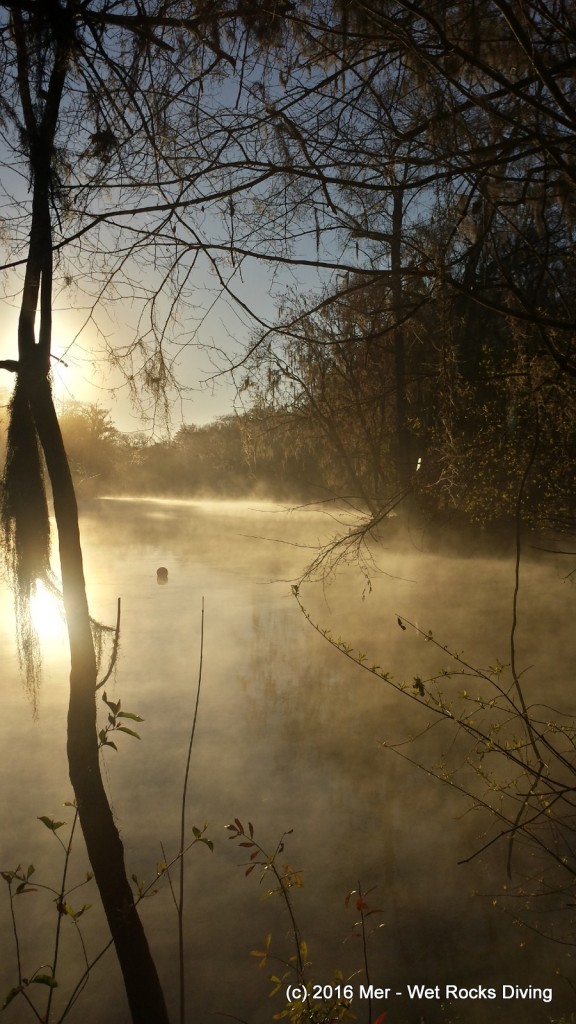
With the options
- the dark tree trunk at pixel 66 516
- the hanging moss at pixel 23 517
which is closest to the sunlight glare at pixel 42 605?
the hanging moss at pixel 23 517

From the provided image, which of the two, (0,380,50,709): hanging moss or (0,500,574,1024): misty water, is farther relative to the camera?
(0,500,574,1024): misty water

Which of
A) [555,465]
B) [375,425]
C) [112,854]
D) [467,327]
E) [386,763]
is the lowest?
[386,763]

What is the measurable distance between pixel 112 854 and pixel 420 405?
771 centimetres

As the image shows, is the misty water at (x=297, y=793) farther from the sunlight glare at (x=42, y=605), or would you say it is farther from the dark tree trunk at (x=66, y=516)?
the dark tree trunk at (x=66, y=516)

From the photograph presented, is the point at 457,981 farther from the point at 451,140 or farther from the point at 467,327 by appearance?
the point at 467,327

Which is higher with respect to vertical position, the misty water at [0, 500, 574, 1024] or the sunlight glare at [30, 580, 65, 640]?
the sunlight glare at [30, 580, 65, 640]

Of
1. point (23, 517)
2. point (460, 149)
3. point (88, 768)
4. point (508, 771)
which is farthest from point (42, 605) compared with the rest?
point (508, 771)

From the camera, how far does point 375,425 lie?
346 inches

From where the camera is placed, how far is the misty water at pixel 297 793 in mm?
3855

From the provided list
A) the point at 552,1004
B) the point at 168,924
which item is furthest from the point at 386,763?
the point at 552,1004

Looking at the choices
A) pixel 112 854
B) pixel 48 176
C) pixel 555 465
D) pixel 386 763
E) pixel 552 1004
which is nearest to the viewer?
pixel 112 854

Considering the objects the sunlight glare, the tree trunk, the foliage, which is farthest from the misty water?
the tree trunk

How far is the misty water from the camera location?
3855 millimetres

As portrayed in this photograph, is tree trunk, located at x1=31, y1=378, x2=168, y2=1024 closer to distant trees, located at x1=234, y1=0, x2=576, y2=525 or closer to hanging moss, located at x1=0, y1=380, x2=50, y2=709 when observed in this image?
hanging moss, located at x1=0, y1=380, x2=50, y2=709
